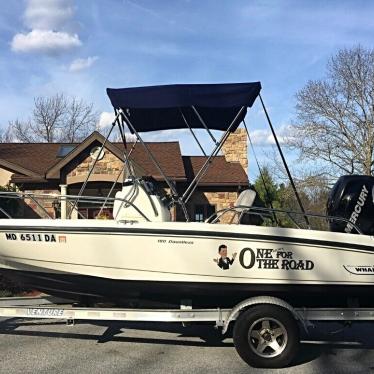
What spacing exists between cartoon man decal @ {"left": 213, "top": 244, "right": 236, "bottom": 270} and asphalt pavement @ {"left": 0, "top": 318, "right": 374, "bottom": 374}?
1055mm

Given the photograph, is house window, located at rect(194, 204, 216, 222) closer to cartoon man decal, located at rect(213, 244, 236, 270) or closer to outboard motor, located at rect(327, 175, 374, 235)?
outboard motor, located at rect(327, 175, 374, 235)

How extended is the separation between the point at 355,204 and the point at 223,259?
177 cm

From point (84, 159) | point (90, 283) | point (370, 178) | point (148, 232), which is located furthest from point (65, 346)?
point (84, 159)

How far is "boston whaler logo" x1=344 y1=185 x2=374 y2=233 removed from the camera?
233 inches

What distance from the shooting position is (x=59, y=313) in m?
5.83

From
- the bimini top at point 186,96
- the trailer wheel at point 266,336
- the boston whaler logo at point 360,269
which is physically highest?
the bimini top at point 186,96

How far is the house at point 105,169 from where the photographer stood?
17.7 meters

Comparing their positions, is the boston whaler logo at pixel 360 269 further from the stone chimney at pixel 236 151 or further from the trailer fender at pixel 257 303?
the stone chimney at pixel 236 151

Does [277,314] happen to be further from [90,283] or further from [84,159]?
[84,159]

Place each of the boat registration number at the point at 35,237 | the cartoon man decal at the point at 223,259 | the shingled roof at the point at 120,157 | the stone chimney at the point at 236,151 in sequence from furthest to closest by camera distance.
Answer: the stone chimney at the point at 236,151 < the shingled roof at the point at 120,157 < the boat registration number at the point at 35,237 < the cartoon man decal at the point at 223,259

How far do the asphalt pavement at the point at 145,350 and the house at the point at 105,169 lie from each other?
905 cm

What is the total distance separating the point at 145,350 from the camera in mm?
6094

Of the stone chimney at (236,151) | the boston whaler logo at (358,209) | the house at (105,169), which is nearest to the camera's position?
the boston whaler logo at (358,209)

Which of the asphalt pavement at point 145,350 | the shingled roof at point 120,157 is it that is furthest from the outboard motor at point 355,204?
the shingled roof at point 120,157
